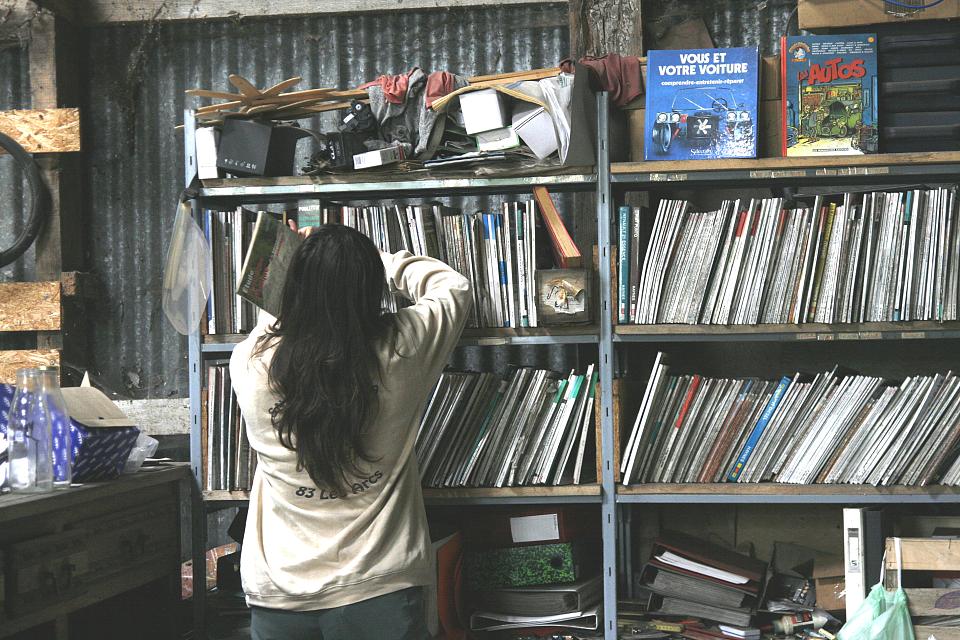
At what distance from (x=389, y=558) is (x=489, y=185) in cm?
119

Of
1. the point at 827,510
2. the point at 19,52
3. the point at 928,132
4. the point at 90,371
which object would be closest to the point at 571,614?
the point at 827,510

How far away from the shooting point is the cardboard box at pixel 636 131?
8.73 feet

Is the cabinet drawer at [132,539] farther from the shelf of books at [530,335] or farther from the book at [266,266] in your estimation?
the shelf of books at [530,335]

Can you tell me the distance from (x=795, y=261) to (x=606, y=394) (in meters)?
0.65

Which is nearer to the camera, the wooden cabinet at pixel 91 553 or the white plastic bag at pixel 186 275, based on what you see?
the wooden cabinet at pixel 91 553

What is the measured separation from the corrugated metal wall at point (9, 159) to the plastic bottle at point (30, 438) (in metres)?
1.42

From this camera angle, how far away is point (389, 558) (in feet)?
6.03

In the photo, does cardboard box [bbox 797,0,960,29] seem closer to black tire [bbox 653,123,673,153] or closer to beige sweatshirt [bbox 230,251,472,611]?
black tire [bbox 653,123,673,153]

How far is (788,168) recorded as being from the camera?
249 centimetres

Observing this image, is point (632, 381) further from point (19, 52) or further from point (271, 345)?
point (19, 52)

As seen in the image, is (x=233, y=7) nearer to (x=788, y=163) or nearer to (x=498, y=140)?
(x=498, y=140)

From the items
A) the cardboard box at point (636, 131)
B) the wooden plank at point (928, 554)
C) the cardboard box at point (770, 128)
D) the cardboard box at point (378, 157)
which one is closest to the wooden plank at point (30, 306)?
the cardboard box at point (378, 157)

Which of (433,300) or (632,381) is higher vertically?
(433,300)

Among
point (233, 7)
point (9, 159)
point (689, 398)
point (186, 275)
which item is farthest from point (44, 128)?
point (689, 398)
